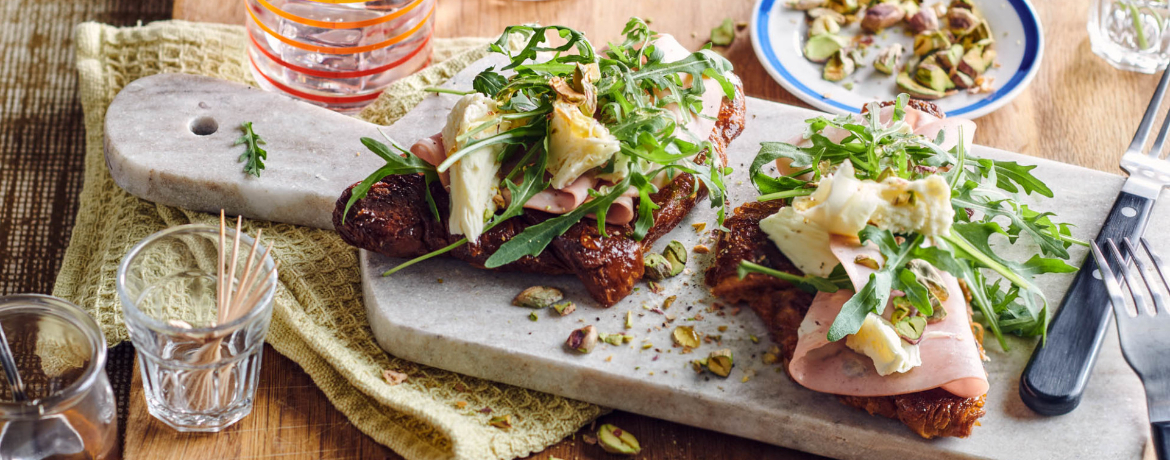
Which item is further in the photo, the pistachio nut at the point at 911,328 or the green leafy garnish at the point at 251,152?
the green leafy garnish at the point at 251,152

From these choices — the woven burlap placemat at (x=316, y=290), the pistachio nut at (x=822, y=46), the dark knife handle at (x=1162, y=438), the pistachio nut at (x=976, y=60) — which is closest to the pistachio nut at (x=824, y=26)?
the pistachio nut at (x=822, y=46)

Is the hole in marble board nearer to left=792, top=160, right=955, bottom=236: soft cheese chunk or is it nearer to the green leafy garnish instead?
the green leafy garnish

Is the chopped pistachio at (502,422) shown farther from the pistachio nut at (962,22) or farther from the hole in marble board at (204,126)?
the pistachio nut at (962,22)

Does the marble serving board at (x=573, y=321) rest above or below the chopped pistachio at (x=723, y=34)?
below

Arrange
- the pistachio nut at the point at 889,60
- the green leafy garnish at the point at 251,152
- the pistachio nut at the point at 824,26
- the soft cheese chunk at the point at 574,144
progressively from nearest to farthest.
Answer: the soft cheese chunk at the point at 574,144
the green leafy garnish at the point at 251,152
the pistachio nut at the point at 889,60
the pistachio nut at the point at 824,26

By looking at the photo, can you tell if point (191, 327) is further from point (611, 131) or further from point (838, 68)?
point (838, 68)

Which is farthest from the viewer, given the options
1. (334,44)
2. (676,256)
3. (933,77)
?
(933,77)

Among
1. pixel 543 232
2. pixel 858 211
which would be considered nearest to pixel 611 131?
pixel 543 232

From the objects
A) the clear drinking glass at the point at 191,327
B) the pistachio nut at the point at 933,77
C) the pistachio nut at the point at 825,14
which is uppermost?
the pistachio nut at the point at 825,14

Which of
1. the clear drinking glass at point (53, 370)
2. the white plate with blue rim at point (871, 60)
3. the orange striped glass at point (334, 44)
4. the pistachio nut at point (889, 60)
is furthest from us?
the pistachio nut at point (889, 60)
